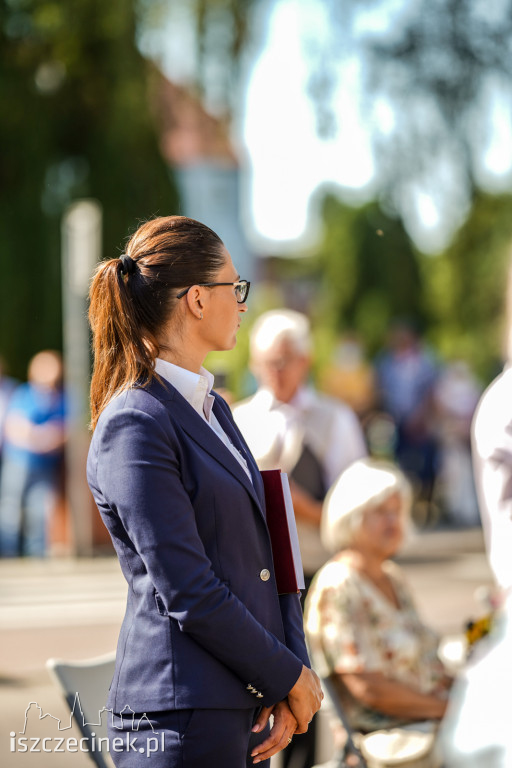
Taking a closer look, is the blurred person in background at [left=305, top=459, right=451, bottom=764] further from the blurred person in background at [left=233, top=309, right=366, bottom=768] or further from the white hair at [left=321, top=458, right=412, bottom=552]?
the blurred person in background at [left=233, top=309, right=366, bottom=768]

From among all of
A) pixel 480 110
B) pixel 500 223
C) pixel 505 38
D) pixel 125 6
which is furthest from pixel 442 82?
pixel 125 6

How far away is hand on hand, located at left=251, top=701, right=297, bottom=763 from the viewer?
2266 millimetres

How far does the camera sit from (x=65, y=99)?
14.6m

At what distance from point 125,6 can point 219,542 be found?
12.1 meters

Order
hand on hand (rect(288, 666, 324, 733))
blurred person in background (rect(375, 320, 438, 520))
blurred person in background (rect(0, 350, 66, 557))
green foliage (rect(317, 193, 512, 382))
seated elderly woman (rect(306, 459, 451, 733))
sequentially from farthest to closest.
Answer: green foliage (rect(317, 193, 512, 382)) → blurred person in background (rect(375, 320, 438, 520)) → blurred person in background (rect(0, 350, 66, 557)) → seated elderly woman (rect(306, 459, 451, 733)) → hand on hand (rect(288, 666, 324, 733))

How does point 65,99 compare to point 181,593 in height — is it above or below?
above

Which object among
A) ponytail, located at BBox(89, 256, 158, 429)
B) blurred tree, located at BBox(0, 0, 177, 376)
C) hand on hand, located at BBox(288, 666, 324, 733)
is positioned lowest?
hand on hand, located at BBox(288, 666, 324, 733)

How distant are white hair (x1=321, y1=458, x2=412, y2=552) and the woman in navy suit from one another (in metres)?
1.64

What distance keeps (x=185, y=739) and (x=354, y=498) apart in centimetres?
203

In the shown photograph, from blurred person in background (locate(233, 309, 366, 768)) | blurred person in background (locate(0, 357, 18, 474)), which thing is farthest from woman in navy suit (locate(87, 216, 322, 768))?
blurred person in background (locate(0, 357, 18, 474))

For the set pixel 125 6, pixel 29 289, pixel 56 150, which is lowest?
pixel 29 289

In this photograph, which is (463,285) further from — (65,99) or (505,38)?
(505,38)

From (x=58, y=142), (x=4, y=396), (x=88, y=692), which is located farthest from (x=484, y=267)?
(x=88, y=692)

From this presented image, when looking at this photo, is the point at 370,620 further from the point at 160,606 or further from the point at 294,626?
the point at 160,606
